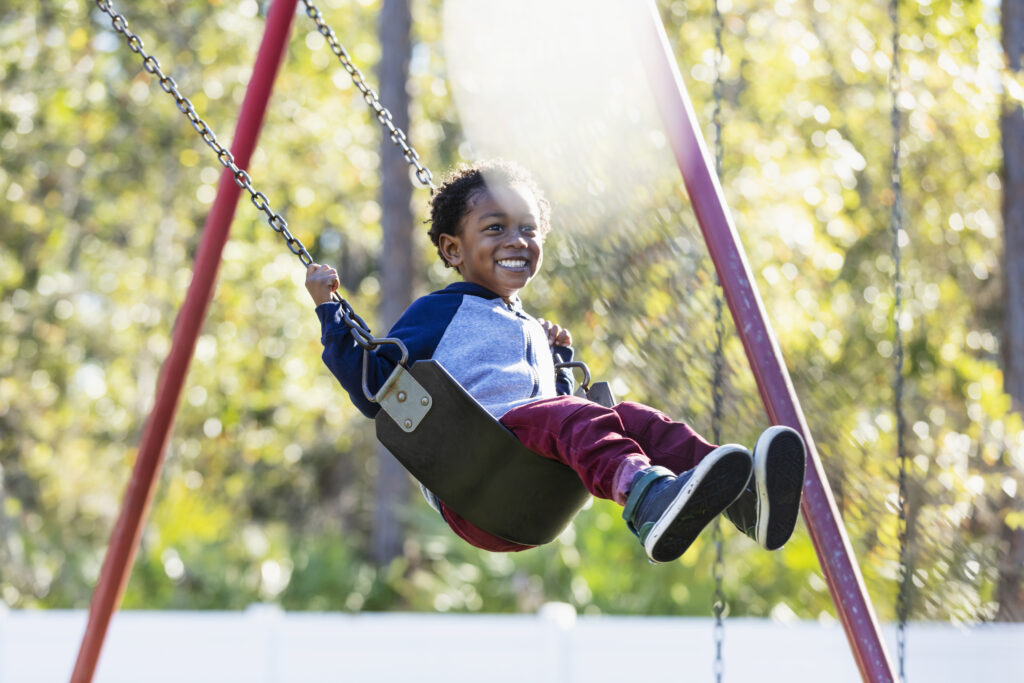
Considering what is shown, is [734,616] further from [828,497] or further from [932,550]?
[828,497]

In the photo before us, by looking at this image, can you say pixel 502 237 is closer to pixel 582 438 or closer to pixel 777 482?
pixel 582 438

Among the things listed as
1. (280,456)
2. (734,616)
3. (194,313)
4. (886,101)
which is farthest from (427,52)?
(194,313)

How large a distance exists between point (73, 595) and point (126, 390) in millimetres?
4039

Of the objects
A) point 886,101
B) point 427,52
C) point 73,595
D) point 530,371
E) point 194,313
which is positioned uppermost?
point 886,101

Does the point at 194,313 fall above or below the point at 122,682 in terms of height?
above

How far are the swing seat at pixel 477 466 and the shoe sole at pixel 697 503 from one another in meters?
0.43

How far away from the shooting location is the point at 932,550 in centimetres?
465

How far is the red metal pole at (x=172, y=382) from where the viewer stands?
3.68 m

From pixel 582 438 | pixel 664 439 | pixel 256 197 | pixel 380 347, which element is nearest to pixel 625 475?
pixel 582 438

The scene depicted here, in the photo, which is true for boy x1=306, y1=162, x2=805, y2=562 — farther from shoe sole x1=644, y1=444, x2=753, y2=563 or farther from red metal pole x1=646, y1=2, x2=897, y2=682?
red metal pole x1=646, y1=2, x2=897, y2=682

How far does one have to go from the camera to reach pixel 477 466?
7.44 feet

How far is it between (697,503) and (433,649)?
13.6 ft

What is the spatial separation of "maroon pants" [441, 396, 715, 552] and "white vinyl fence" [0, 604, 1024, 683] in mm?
3557

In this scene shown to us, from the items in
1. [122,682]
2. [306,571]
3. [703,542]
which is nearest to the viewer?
[122,682]
